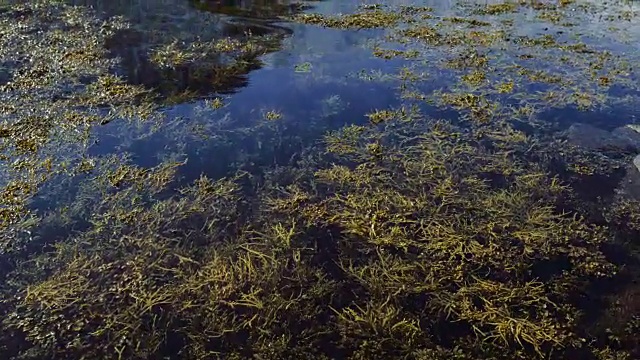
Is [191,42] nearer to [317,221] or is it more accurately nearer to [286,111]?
[286,111]

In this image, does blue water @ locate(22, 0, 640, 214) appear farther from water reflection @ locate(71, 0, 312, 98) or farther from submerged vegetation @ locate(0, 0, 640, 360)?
water reflection @ locate(71, 0, 312, 98)

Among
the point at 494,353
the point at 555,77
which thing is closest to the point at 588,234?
the point at 494,353

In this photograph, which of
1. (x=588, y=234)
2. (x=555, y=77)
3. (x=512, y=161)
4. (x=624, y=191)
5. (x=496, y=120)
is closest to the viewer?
(x=588, y=234)

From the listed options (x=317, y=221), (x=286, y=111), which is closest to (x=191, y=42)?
(x=286, y=111)

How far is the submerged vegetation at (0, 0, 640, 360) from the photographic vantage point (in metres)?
3.77

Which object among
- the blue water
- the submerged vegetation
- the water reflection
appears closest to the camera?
the submerged vegetation

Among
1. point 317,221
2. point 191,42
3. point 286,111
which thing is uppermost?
point 191,42

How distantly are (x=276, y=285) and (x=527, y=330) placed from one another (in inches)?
82.0

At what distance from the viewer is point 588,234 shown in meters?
4.73

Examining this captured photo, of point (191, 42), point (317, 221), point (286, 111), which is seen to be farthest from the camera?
point (191, 42)

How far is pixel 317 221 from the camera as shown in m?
4.91

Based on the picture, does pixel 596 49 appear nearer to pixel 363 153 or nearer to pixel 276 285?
pixel 363 153

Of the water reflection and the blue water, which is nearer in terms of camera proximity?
the blue water

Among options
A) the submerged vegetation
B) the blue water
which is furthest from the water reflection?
the blue water
